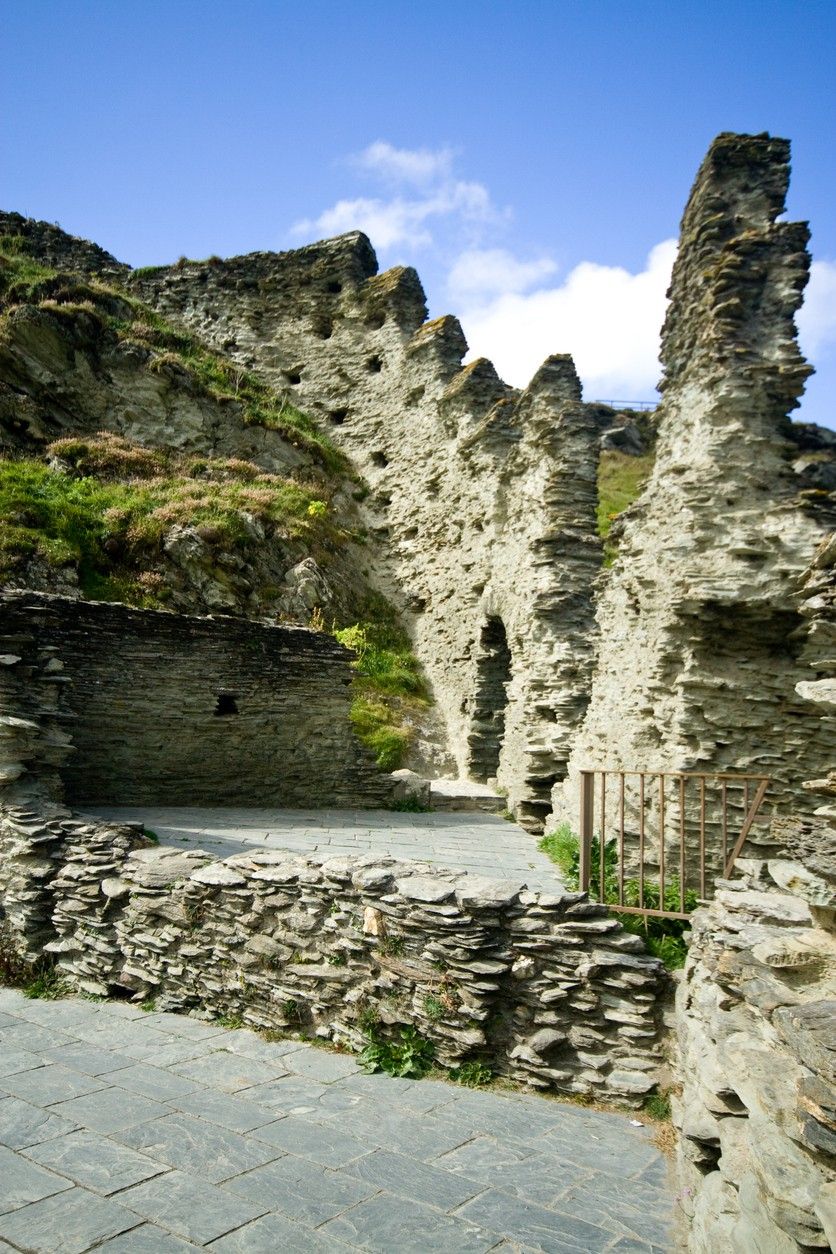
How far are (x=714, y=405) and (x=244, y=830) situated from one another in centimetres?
730

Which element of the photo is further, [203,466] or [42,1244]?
[203,466]

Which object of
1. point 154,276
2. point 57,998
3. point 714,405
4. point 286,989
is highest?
point 154,276

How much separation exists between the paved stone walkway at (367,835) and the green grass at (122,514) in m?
5.42

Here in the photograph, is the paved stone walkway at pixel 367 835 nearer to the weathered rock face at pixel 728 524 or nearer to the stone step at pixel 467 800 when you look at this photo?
the stone step at pixel 467 800

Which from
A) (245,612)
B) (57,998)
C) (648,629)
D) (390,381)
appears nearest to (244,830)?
(57,998)

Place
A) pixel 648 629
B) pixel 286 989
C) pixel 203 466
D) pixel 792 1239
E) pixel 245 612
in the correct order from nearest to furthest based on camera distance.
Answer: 1. pixel 792 1239
2. pixel 286 989
3. pixel 648 629
4. pixel 245 612
5. pixel 203 466

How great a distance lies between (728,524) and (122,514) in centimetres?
1241

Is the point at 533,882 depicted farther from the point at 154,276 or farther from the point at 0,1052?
the point at 154,276

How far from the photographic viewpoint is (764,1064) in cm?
322

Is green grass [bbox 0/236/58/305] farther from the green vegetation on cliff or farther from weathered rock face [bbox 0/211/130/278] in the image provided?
the green vegetation on cliff

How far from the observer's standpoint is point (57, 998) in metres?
6.80

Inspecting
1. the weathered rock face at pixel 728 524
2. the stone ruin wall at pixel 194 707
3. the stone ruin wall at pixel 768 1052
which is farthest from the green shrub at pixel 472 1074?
the stone ruin wall at pixel 194 707

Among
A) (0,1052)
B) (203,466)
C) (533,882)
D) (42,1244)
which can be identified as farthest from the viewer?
(203,466)

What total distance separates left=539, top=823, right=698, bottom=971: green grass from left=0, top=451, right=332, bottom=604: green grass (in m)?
9.44
